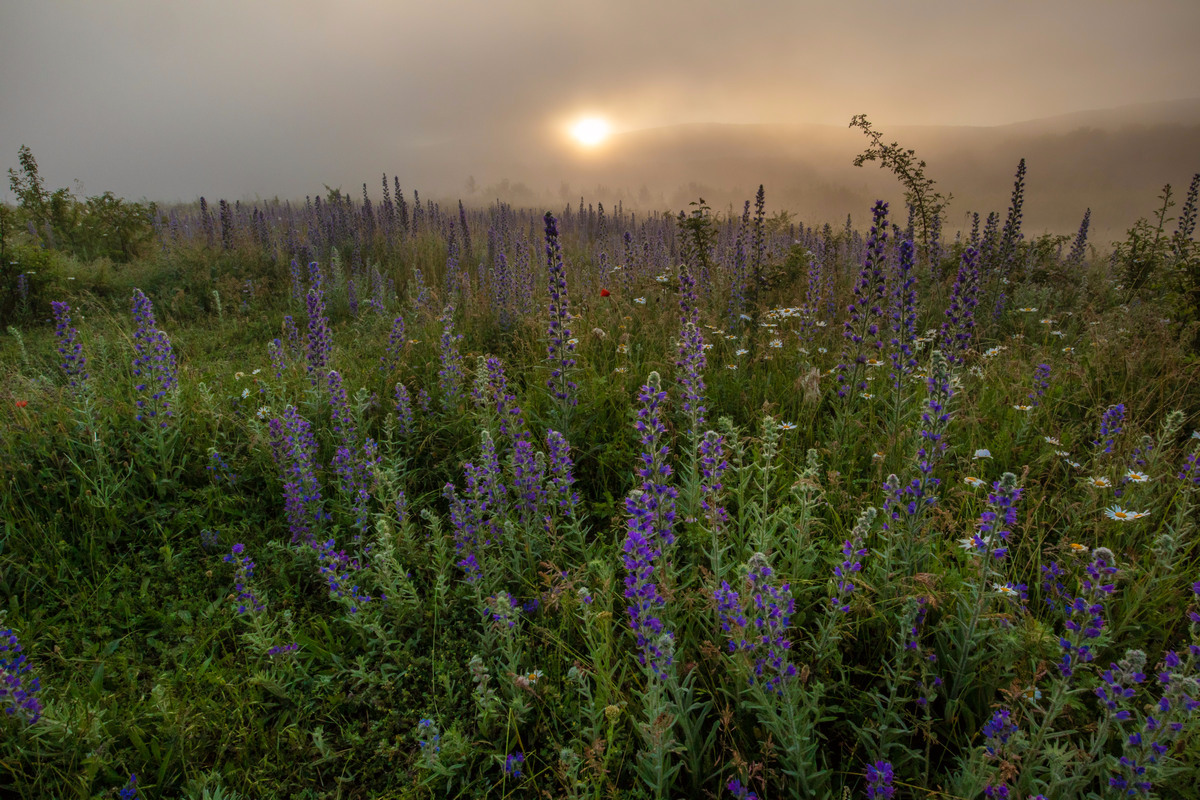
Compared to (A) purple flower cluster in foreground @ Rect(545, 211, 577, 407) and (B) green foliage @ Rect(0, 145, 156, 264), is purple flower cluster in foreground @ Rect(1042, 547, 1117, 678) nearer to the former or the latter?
(A) purple flower cluster in foreground @ Rect(545, 211, 577, 407)

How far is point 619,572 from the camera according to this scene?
8.82 ft

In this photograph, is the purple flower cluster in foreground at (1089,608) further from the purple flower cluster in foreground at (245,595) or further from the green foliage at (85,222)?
the green foliage at (85,222)

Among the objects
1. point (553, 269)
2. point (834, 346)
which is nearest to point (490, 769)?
point (553, 269)

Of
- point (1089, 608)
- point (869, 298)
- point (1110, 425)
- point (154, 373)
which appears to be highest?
point (869, 298)

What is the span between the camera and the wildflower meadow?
171 centimetres

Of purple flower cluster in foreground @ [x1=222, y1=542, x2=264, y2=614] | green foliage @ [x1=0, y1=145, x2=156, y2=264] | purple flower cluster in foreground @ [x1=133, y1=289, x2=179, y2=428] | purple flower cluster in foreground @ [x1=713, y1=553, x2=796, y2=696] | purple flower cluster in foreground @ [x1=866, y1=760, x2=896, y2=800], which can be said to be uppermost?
green foliage @ [x1=0, y1=145, x2=156, y2=264]

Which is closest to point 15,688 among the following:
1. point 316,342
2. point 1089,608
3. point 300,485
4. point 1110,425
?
point 300,485

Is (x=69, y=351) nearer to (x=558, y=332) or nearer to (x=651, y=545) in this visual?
(x=558, y=332)

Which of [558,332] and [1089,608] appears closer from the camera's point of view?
[1089,608]

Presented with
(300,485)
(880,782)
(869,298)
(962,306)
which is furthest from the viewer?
(962,306)

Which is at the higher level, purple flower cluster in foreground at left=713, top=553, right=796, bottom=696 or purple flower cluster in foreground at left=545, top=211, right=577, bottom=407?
purple flower cluster in foreground at left=545, top=211, right=577, bottom=407

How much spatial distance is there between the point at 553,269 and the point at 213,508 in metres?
2.88

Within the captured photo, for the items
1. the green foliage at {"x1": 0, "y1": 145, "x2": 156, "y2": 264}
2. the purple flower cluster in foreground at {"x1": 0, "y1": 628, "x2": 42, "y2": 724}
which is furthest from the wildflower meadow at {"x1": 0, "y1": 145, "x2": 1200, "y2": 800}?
the green foliage at {"x1": 0, "y1": 145, "x2": 156, "y2": 264}

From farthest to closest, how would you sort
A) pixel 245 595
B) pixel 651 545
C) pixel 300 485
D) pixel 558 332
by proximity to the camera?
1. pixel 558 332
2. pixel 300 485
3. pixel 245 595
4. pixel 651 545
